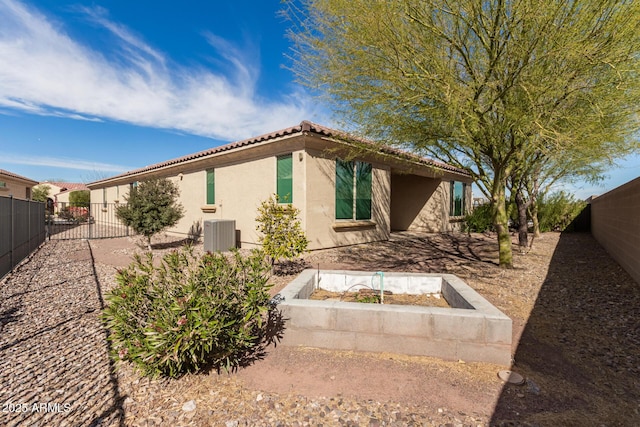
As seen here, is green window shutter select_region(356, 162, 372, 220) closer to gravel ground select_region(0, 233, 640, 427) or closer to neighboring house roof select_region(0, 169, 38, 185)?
gravel ground select_region(0, 233, 640, 427)

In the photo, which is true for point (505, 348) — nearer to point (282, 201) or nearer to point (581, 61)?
point (581, 61)

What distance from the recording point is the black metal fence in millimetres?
6691

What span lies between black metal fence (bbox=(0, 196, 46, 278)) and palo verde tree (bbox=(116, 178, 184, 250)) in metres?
2.49

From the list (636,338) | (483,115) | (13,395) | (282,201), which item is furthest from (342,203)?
(13,395)

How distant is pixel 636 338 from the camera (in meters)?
3.85

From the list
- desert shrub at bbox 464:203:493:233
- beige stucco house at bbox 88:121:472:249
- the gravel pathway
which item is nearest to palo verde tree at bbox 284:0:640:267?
beige stucco house at bbox 88:121:472:249

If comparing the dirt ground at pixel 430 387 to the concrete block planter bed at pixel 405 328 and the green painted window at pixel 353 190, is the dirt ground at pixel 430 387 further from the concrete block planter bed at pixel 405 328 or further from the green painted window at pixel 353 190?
the green painted window at pixel 353 190

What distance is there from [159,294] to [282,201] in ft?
21.0

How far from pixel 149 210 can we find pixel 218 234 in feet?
9.52

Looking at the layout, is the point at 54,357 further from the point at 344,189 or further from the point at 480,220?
the point at 480,220

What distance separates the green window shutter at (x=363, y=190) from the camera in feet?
34.1

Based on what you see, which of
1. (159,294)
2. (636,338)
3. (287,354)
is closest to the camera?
(159,294)

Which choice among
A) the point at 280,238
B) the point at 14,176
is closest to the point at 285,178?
the point at 280,238

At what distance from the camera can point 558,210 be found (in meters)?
16.2
